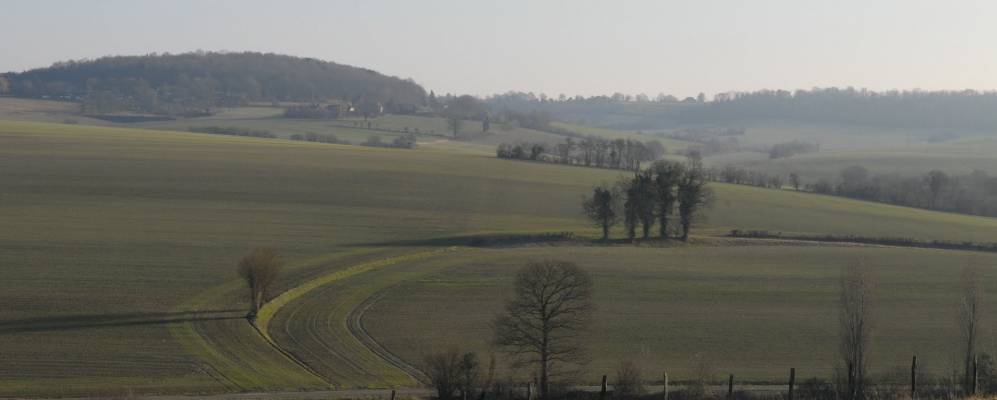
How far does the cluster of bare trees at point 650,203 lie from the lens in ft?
243

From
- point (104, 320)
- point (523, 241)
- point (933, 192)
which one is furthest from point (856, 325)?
point (933, 192)

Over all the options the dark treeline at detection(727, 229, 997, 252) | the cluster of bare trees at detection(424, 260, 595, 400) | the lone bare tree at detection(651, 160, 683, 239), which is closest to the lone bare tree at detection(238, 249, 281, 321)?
the cluster of bare trees at detection(424, 260, 595, 400)

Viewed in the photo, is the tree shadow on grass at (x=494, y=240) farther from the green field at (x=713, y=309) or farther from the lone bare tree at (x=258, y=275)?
the lone bare tree at (x=258, y=275)

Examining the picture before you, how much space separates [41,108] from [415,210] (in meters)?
135

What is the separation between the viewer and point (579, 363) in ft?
124

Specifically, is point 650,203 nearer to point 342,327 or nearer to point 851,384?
point 342,327

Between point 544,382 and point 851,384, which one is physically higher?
point 851,384

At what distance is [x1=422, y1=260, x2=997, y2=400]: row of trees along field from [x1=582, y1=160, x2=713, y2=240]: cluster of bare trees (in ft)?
101

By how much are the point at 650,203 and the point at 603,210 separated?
3.77 meters

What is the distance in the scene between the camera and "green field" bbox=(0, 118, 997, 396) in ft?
122

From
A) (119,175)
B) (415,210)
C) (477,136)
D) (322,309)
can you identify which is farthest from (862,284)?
(477,136)

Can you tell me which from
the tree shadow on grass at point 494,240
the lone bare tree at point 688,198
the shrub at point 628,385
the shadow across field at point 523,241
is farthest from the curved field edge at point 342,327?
the lone bare tree at point 688,198

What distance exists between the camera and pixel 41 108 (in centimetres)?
19088

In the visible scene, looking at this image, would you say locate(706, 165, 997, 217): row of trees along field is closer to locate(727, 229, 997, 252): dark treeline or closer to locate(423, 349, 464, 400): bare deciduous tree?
locate(727, 229, 997, 252): dark treeline
